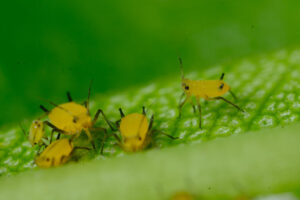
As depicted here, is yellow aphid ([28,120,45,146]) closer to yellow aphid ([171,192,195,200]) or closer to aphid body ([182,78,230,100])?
aphid body ([182,78,230,100])

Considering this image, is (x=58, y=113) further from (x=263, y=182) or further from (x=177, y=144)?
(x=263, y=182)

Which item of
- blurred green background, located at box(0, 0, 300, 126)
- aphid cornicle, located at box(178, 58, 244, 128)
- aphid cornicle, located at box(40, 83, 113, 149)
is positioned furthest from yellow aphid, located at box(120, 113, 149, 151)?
blurred green background, located at box(0, 0, 300, 126)

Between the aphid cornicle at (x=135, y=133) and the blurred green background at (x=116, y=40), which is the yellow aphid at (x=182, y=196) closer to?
the aphid cornicle at (x=135, y=133)

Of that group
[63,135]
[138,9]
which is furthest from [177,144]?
[138,9]

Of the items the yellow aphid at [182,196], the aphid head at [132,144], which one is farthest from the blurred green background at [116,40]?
the yellow aphid at [182,196]

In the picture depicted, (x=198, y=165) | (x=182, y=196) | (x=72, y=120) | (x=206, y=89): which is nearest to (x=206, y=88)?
(x=206, y=89)
